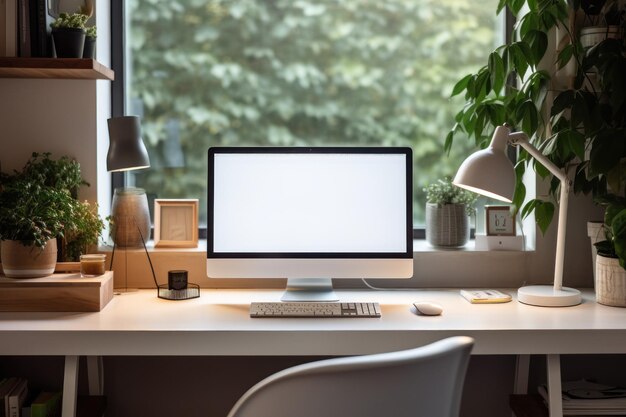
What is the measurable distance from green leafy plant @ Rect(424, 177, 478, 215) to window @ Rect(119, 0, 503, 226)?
0.60 ft

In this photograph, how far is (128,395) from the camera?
2.65 metres

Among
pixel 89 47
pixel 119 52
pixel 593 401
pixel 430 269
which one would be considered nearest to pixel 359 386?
pixel 593 401

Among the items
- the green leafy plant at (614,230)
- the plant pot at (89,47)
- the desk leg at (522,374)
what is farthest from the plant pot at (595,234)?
the plant pot at (89,47)

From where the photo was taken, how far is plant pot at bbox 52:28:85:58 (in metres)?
2.36

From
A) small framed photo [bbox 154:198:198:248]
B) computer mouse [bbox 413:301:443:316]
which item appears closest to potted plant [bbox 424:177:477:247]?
computer mouse [bbox 413:301:443:316]

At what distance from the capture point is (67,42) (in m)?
2.36

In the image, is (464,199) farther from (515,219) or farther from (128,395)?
(128,395)

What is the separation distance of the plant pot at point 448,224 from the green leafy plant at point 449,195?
0.8 inches

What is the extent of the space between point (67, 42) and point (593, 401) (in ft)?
6.36

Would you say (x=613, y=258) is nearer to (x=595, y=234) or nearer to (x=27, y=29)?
(x=595, y=234)

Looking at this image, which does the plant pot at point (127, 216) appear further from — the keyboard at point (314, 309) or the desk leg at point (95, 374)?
the keyboard at point (314, 309)

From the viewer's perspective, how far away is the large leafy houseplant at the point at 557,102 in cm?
228

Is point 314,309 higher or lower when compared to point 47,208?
lower

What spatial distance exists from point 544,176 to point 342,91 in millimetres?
827
